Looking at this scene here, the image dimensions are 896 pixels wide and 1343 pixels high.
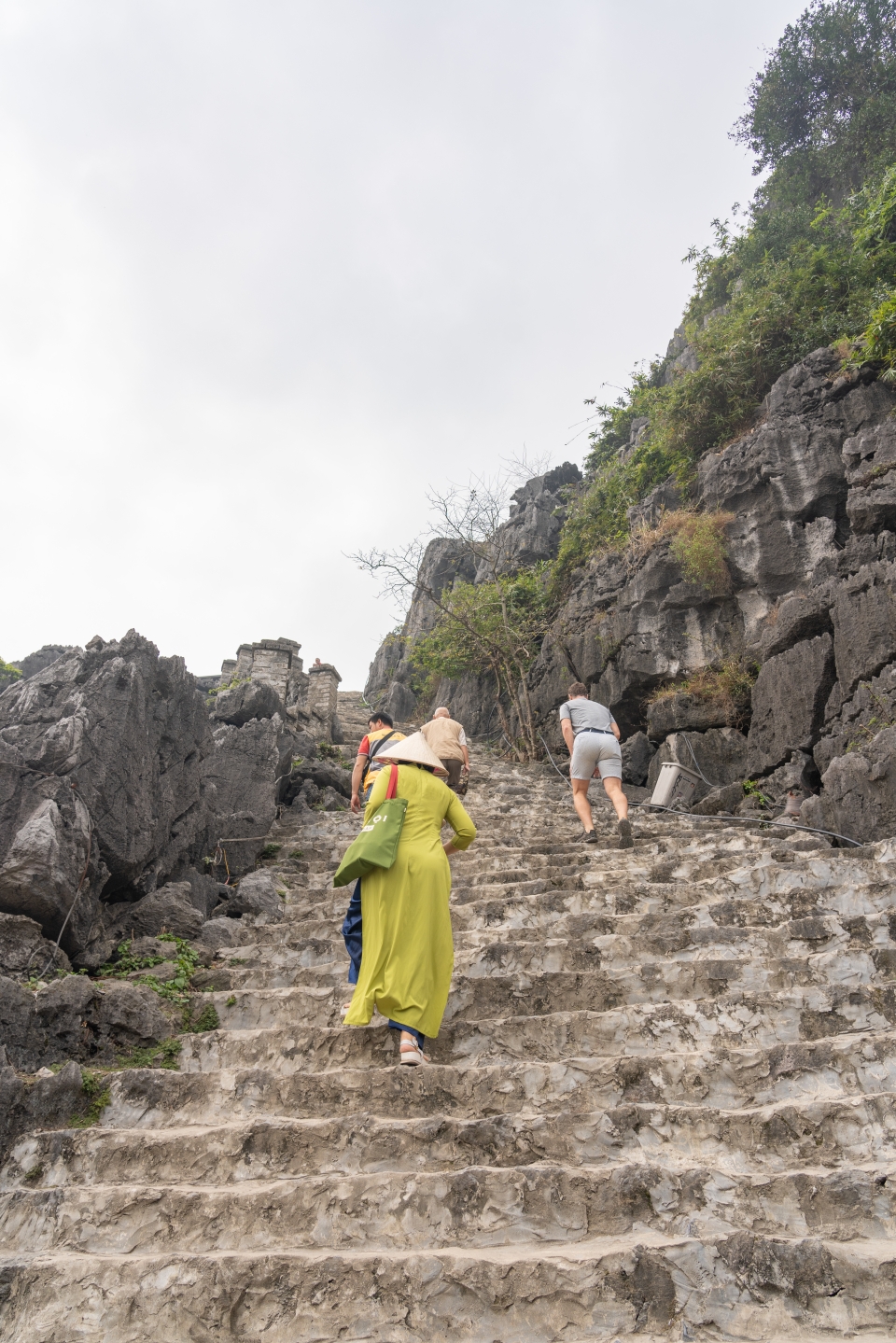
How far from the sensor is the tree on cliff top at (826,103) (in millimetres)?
17828

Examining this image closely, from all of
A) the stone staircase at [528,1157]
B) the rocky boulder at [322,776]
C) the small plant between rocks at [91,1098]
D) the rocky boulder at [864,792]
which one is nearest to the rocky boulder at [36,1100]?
the small plant between rocks at [91,1098]

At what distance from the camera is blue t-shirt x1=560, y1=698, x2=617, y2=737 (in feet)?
24.1

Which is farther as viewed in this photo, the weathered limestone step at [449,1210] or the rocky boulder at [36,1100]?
the rocky boulder at [36,1100]

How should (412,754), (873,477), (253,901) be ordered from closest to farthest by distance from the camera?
(412,754)
(253,901)
(873,477)

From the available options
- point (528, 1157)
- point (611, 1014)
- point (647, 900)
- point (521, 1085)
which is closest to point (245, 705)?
point (647, 900)

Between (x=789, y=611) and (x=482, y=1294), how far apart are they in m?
8.10

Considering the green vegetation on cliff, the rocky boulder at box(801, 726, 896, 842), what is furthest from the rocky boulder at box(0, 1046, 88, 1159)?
the green vegetation on cliff

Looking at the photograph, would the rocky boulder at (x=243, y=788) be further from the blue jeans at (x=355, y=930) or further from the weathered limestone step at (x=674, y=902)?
the blue jeans at (x=355, y=930)

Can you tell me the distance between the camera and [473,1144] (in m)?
3.05

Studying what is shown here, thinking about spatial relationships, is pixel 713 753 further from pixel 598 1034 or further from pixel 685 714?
pixel 598 1034

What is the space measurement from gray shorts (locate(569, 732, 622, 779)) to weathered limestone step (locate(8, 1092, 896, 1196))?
4142 millimetres

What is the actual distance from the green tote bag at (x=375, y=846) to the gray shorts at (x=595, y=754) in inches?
139

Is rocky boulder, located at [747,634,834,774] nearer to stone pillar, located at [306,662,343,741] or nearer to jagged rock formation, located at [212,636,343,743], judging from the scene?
jagged rock formation, located at [212,636,343,743]

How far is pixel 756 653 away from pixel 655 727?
5.78ft
